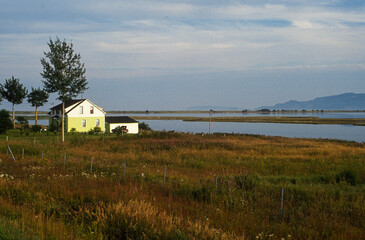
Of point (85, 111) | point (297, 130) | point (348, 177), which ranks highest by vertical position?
point (85, 111)

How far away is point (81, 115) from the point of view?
59.4 metres

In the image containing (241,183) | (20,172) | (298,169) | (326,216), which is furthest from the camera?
(298,169)

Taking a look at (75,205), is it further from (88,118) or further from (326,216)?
(88,118)

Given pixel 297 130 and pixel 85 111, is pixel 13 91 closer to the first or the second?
pixel 85 111

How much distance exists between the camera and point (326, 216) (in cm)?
927

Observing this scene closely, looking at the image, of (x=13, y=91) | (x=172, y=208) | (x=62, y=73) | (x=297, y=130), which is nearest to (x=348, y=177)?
(x=172, y=208)

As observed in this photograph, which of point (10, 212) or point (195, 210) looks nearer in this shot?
point (10, 212)

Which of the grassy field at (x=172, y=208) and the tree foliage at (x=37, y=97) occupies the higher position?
the tree foliage at (x=37, y=97)

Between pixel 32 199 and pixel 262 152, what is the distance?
71.8ft

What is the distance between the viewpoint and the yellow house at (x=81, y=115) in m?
57.9

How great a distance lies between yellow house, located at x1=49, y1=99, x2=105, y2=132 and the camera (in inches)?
2280

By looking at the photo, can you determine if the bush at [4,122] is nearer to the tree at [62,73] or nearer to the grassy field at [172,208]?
the tree at [62,73]

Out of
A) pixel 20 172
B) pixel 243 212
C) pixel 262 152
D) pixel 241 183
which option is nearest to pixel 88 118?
pixel 262 152

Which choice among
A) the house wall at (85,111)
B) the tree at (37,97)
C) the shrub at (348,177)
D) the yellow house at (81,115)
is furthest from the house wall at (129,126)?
the shrub at (348,177)
